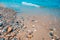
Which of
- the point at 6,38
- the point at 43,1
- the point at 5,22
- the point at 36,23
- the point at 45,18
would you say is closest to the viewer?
the point at 6,38

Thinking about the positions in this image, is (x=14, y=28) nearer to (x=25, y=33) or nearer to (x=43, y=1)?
(x=25, y=33)

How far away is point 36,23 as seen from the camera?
451cm

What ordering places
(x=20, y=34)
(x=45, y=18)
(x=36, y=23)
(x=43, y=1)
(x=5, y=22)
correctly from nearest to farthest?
1. (x=20, y=34)
2. (x=5, y=22)
3. (x=36, y=23)
4. (x=45, y=18)
5. (x=43, y=1)

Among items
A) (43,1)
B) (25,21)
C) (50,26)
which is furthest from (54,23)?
(43,1)

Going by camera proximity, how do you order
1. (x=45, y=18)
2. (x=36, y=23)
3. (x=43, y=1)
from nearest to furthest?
(x=36, y=23), (x=45, y=18), (x=43, y=1)

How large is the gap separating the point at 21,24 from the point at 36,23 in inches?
23.9

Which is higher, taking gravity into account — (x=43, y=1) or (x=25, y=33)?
(x=43, y=1)

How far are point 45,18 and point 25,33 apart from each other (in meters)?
1.60

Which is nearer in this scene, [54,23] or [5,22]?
[5,22]

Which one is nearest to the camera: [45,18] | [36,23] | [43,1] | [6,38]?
[6,38]

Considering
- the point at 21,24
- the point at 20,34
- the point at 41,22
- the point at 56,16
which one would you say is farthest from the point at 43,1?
the point at 20,34

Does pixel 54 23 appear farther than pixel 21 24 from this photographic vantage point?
Yes

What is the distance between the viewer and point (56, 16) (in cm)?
536

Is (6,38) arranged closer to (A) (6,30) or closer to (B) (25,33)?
(A) (6,30)
